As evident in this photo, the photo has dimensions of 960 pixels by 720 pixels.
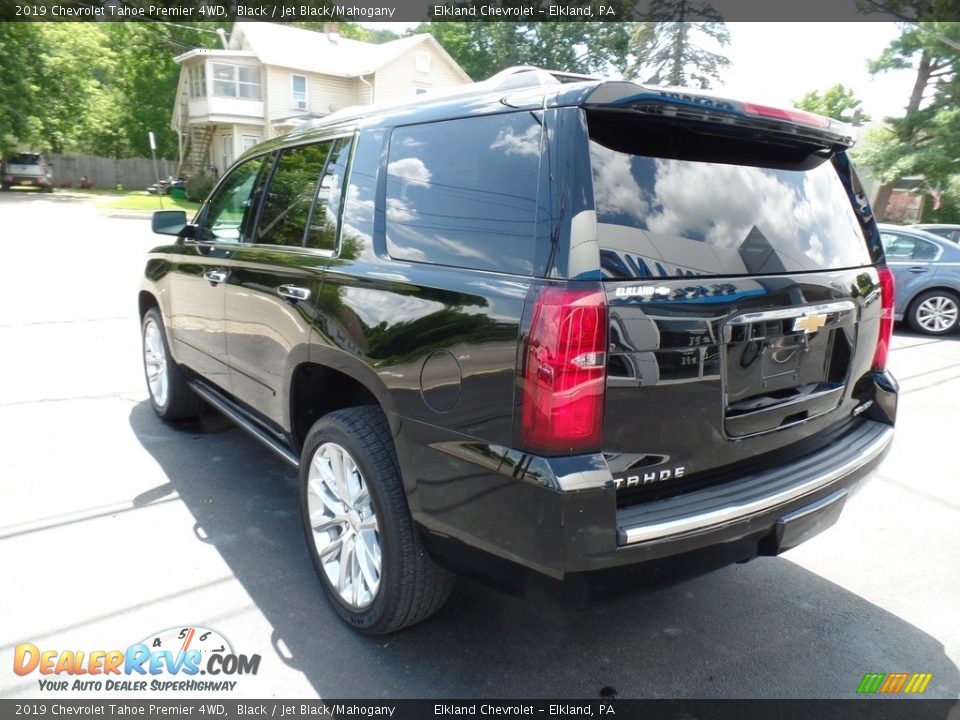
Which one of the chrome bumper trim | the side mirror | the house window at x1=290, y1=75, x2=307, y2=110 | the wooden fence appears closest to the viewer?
the chrome bumper trim

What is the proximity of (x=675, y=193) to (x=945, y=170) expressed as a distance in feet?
69.7

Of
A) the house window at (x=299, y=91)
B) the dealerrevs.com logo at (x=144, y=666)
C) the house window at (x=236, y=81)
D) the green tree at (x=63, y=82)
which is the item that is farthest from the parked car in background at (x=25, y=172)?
the dealerrevs.com logo at (x=144, y=666)

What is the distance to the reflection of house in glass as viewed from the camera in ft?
7.70

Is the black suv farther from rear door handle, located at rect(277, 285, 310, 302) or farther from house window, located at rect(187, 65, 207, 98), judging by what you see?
house window, located at rect(187, 65, 207, 98)

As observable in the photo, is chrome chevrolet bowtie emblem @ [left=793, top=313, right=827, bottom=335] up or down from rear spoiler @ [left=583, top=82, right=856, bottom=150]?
down

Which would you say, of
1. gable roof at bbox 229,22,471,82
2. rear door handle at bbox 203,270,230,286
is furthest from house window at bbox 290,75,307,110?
rear door handle at bbox 203,270,230,286

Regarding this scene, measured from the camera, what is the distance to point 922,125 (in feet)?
65.2

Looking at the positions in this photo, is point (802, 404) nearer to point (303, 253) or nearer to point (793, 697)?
point (793, 697)

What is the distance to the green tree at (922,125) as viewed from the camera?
18.9 meters

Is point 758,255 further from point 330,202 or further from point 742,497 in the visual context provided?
point 330,202

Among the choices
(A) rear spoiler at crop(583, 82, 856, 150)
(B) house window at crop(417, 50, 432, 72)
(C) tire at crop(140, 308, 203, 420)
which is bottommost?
(C) tire at crop(140, 308, 203, 420)

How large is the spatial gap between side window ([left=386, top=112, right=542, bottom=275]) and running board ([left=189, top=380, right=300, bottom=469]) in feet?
4.23

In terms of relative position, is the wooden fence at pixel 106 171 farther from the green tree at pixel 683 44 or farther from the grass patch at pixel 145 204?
the green tree at pixel 683 44

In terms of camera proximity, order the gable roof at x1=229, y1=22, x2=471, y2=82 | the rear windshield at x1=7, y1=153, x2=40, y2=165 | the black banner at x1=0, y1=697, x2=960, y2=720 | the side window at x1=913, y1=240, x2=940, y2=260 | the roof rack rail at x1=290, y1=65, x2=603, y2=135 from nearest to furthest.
Answer: the roof rack rail at x1=290, y1=65, x2=603, y2=135 → the black banner at x1=0, y1=697, x2=960, y2=720 → the side window at x1=913, y1=240, x2=940, y2=260 → the rear windshield at x1=7, y1=153, x2=40, y2=165 → the gable roof at x1=229, y1=22, x2=471, y2=82
